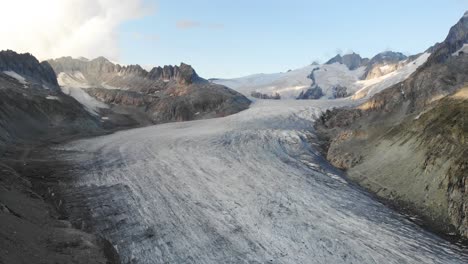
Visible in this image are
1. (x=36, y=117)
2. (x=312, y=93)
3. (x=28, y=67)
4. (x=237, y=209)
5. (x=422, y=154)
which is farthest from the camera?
(x=312, y=93)

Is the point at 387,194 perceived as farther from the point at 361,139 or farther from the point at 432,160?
the point at 361,139

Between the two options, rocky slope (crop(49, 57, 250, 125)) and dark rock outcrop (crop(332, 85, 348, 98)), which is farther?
dark rock outcrop (crop(332, 85, 348, 98))

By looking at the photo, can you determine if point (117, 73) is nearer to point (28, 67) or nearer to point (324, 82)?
point (28, 67)

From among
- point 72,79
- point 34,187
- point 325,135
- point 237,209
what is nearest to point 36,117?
point 325,135

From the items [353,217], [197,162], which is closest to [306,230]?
[353,217]

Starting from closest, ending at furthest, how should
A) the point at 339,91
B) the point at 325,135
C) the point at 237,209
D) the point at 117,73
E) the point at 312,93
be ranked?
the point at 237,209 < the point at 325,135 < the point at 117,73 < the point at 339,91 < the point at 312,93

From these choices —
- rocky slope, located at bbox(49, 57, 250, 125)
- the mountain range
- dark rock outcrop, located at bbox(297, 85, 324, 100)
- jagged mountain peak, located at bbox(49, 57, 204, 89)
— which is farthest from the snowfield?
dark rock outcrop, located at bbox(297, 85, 324, 100)

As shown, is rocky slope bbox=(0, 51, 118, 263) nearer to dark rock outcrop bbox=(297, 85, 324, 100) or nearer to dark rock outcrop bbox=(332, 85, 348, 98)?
dark rock outcrop bbox=(332, 85, 348, 98)
